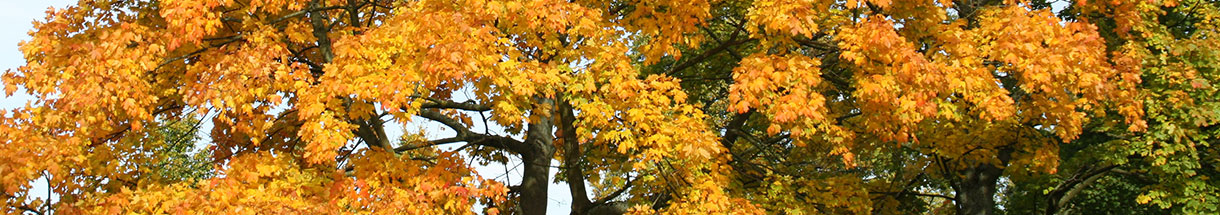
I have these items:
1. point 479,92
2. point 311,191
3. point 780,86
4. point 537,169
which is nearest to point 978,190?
point 780,86

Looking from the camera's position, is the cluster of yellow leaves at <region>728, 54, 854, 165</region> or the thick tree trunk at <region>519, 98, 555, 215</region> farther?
the thick tree trunk at <region>519, 98, 555, 215</region>

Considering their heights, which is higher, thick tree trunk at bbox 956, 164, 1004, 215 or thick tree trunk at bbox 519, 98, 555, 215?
thick tree trunk at bbox 956, 164, 1004, 215

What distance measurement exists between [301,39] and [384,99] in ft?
7.84

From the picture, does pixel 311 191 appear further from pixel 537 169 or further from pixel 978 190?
pixel 978 190

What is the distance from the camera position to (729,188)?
13586 mm

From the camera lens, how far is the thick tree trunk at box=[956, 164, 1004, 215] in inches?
698

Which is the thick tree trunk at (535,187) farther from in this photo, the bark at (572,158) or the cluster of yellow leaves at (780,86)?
the cluster of yellow leaves at (780,86)

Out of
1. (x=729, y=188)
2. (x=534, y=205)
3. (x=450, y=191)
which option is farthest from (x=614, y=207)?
(x=450, y=191)

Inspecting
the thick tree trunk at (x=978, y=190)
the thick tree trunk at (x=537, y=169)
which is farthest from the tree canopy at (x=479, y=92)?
the thick tree trunk at (x=978, y=190)

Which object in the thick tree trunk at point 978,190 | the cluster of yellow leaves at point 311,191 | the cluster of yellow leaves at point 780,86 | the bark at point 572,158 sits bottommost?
the cluster of yellow leaves at point 311,191

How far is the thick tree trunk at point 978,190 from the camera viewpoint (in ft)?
58.1

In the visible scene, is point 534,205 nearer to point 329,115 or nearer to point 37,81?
point 329,115

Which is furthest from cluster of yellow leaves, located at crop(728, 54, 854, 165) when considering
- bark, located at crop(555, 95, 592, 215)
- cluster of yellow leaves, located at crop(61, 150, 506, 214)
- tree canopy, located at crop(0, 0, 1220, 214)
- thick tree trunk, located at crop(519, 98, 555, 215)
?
thick tree trunk, located at crop(519, 98, 555, 215)

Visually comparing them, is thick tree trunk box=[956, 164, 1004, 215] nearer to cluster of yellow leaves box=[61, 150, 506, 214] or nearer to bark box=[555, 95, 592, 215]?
bark box=[555, 95, 592, 215]
